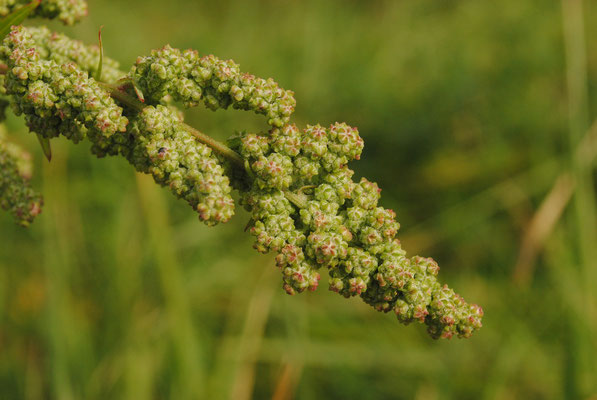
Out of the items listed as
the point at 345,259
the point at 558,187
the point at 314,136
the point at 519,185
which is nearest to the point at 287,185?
the point at 314,136

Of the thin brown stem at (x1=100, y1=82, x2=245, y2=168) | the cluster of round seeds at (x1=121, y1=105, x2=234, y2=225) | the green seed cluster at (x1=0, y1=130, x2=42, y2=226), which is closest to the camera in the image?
the cluster of round seeds at (x1=121, y1=105, x2=234, y2=225)

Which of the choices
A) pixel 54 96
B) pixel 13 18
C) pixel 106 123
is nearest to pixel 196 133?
pixel 106 123

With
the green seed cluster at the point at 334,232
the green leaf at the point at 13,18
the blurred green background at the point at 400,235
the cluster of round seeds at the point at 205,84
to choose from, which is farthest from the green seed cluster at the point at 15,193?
the blurred green background at the point at 400,235

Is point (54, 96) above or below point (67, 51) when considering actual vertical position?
below

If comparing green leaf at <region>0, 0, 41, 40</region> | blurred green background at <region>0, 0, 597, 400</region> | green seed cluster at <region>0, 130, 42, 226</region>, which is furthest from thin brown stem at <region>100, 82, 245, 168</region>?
blurred green background at <region>0, 0, 597, 400</region>

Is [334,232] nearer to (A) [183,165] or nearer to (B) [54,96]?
(A) [183,165]

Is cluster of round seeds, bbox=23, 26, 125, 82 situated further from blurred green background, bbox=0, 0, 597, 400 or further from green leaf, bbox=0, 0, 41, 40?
blurred green background, bbox=0, 0, 597, 400
